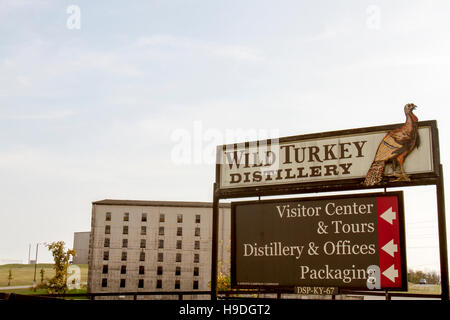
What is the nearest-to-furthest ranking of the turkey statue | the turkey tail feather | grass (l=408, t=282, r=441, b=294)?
1. the turkey statue
2. the turkey tail feather
3. grass (l=408, t=282, r=441, b=294)

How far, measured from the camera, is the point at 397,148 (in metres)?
10.8

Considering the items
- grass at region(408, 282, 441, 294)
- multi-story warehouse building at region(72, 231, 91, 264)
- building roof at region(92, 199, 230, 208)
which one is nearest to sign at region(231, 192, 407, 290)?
grass at region(408, 282, 441, 294)

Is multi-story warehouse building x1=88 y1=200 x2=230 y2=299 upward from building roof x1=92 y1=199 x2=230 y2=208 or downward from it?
downward

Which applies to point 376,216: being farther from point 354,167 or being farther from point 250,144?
point 250,144

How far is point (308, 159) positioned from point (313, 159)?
126mm

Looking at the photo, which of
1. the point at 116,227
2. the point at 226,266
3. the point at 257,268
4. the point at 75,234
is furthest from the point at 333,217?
the point at 75,234

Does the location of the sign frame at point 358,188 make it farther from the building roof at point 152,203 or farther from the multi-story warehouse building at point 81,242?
the multi-story warehouse building at point 81,242

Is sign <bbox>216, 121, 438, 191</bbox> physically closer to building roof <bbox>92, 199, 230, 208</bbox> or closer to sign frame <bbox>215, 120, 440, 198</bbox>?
sign frame <bbox>215, 120, 440, 198</bbox>

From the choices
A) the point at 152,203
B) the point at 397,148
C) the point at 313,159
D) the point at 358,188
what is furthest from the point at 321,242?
the point at 152,203

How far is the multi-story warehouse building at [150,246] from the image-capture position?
110062 mm

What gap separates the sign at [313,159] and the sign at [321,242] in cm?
56

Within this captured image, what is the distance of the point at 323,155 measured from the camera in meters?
11.8

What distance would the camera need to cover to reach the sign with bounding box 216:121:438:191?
10602 millimetres

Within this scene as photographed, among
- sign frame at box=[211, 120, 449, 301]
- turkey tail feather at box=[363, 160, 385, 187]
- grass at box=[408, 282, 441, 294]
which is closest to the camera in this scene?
sign frame at box=[211, 120, 449, 301]
